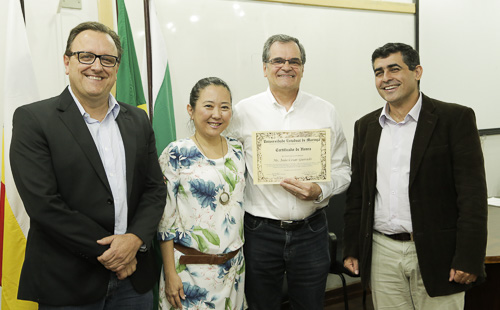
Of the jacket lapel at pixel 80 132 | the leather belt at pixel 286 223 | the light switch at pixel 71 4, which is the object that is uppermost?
the light switch at pixel 71 4

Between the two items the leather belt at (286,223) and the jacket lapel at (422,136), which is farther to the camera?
the leather belt at (286,223)

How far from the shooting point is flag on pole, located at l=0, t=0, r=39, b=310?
2.03m

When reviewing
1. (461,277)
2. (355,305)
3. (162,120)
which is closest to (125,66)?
(162,120)

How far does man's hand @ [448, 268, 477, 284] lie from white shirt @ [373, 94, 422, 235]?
0.82 feet

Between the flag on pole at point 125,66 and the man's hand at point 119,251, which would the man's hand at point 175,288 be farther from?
the flag on pole at point 125,66

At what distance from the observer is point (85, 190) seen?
1.46m

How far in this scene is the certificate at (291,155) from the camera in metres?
1.89

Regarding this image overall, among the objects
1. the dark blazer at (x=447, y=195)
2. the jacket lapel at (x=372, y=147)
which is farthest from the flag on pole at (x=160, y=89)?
the dark blazer at (x=447, y=195)

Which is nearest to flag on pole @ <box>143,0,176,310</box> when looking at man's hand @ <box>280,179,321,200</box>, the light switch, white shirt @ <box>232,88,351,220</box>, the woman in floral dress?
the light switch

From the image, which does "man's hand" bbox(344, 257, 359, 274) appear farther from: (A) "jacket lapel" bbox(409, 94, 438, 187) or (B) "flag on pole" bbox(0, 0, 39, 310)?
(B) "flag on pole" bbox(0, 0, 39, 310)

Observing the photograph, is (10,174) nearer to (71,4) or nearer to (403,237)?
(71,4)

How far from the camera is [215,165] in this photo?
1.84 meters

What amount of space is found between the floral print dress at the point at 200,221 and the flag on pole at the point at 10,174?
2.65ft

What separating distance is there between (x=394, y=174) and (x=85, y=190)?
4.38 ft
